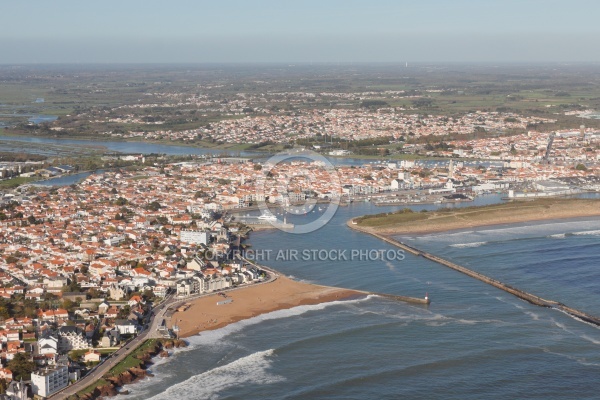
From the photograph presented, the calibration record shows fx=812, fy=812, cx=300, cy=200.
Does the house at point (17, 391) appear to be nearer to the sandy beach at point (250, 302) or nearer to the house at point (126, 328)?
the house at point (126, 328)

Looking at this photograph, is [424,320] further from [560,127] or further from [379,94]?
[379,94]

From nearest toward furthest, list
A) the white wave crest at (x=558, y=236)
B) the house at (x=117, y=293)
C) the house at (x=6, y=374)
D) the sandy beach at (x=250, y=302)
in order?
the house at (x=6, y=374), the sandy beach at (x=250, y=302), the house at (x=117, y=293), the white wave crest at (x=558, y=236)

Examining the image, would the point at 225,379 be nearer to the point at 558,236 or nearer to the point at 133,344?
the point at 133,344

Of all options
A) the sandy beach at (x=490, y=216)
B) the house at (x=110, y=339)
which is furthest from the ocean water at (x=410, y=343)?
the sandy beach at (x=490, y=216)

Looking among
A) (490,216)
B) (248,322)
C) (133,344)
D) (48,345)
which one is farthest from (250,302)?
(490,216)

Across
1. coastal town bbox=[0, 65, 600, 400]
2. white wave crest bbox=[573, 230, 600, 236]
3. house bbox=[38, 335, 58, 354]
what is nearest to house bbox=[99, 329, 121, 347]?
coastal town bbox=[0, 65, 600, 400]

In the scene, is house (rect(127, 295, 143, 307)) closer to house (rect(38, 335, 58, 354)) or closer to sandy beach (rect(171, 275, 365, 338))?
sandy beach (rect(171, 275, 365, 338))
